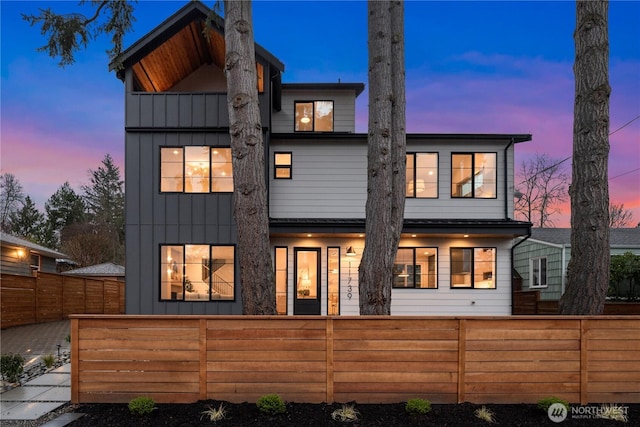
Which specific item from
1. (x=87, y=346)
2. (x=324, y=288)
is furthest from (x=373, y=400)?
(x=324, y=288)

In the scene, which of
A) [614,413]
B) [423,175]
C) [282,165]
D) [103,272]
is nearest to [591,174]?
[614,413]

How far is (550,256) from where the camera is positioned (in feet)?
48.8

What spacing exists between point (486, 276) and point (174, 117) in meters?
Result: 9.54

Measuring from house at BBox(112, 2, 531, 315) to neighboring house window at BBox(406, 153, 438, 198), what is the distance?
0.03 m

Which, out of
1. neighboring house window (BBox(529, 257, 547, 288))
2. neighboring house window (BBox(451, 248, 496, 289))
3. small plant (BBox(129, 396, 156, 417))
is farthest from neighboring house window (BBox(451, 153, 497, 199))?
small plant (BBox(129, 396, 156, 417))

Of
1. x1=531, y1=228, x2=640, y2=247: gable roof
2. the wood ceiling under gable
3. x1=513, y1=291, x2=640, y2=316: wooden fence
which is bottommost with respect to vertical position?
x1=513, y1=291, x2=640, y2=316: wooden fence

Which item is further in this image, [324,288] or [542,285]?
[542,285]

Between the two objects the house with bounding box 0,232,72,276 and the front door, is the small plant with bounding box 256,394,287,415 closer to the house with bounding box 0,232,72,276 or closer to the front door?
the front door

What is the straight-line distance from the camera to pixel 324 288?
11.1m

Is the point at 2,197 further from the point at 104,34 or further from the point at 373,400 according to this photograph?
the point at 373,400

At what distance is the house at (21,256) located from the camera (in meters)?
17.9

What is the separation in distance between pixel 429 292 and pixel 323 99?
23.0 feet

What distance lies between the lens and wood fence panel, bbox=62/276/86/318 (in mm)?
14641

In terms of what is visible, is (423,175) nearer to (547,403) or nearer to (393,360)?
(393,360)
